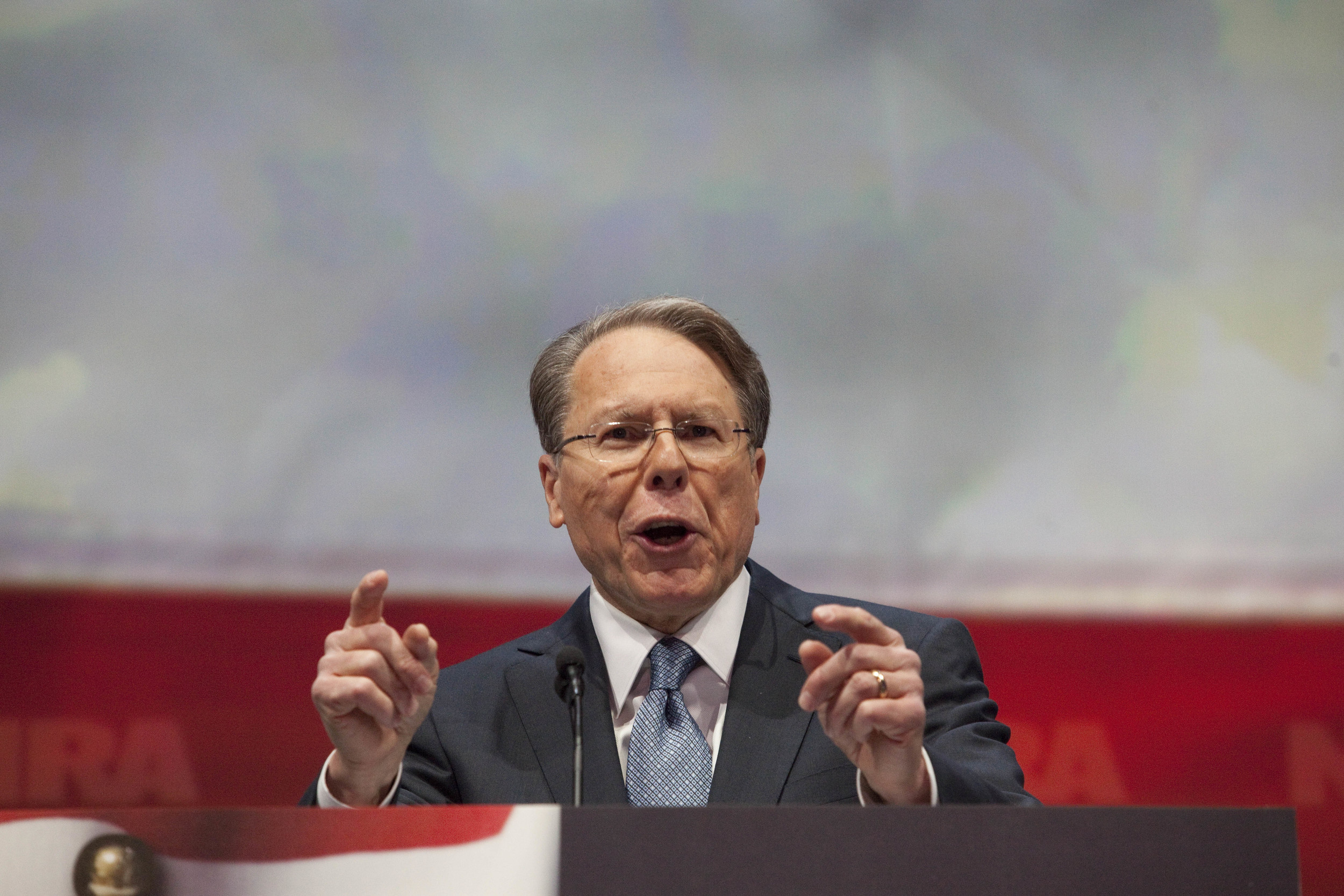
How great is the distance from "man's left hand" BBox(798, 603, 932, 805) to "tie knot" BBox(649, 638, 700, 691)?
0.56 metres

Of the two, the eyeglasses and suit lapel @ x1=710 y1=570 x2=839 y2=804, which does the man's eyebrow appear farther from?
suit lapel @ x1=710 y1=570 x2=839 y2=804

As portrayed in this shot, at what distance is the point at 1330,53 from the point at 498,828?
3.10 metres

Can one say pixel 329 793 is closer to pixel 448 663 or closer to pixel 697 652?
pixel 697 652

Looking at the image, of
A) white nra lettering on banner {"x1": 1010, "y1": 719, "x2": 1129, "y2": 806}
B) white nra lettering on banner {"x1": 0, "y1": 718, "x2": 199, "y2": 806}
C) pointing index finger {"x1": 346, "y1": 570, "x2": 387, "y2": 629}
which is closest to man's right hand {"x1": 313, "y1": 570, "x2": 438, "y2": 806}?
pointing index finger {"x1": 346, "y1": 570, "x2": 387, "y2": 629}

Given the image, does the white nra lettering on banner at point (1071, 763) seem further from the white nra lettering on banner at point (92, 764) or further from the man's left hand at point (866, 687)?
the white nra lettering on banner at point (92, 764)

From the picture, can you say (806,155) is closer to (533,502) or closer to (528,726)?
(533,502)

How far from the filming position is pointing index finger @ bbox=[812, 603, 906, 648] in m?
1.28

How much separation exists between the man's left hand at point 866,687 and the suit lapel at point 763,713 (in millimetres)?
394

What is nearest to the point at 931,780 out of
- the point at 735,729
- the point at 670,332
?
the point at 735,729

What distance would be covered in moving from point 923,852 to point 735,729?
73cm

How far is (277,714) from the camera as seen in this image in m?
2.96

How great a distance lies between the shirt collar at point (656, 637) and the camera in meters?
1.94

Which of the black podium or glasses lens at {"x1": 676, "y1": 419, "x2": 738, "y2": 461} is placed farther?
glasses lens at {"x1": 676, "y1": 419, "x2": 738, "y2": 461}

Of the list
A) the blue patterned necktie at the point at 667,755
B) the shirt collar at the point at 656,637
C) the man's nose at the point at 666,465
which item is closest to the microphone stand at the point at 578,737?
the blue patterned necktie at the point at 667,755
